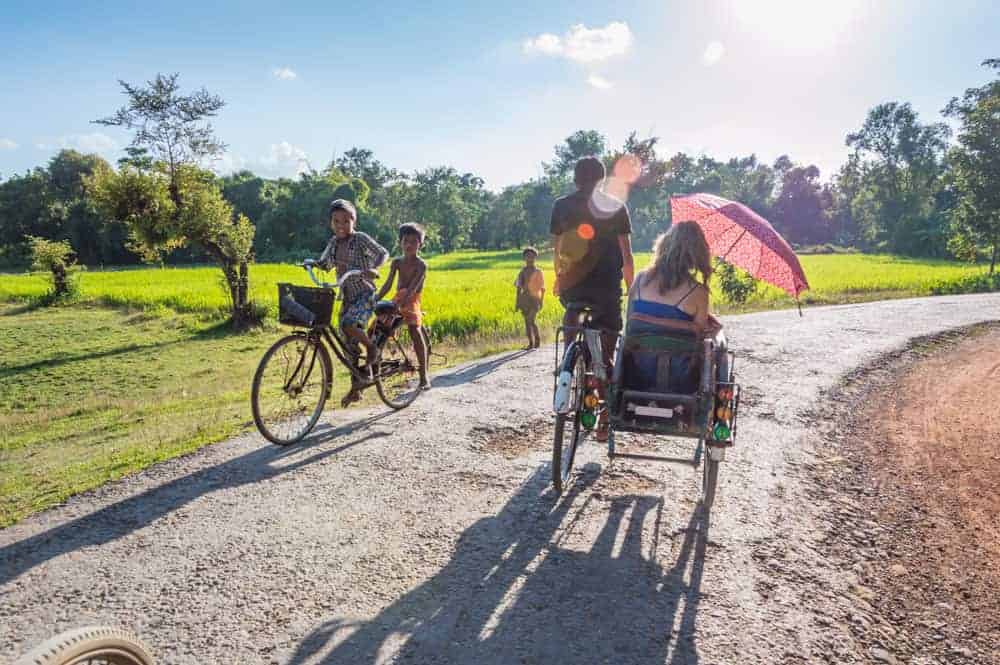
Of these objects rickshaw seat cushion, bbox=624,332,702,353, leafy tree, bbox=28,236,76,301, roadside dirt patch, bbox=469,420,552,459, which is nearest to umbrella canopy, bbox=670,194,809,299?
rickshaw seat cushion, bbox=624,332,702,353

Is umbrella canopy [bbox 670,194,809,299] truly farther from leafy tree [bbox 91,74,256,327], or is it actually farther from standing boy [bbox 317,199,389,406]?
leafy tree [bbox 91,74,256,327]

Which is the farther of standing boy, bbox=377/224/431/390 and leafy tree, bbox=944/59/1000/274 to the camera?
leafy tree, bbox=944/59/1000/274

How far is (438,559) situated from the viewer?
124 inches

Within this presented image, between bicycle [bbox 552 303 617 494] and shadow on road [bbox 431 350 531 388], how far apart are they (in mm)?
2949

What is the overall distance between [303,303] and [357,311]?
730 mm

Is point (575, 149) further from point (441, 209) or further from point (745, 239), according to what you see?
point (745, 239)

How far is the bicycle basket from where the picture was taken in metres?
4.65

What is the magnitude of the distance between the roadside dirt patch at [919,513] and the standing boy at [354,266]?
413 cm

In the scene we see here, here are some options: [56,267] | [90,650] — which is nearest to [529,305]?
[90,650]

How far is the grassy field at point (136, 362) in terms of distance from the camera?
5.12m

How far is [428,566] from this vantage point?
3076 mm

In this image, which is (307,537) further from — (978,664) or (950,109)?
(950,109)

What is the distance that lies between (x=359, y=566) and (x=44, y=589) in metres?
1.54

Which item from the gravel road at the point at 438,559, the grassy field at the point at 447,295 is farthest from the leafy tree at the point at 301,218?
the gravel road at the point at 438,559
